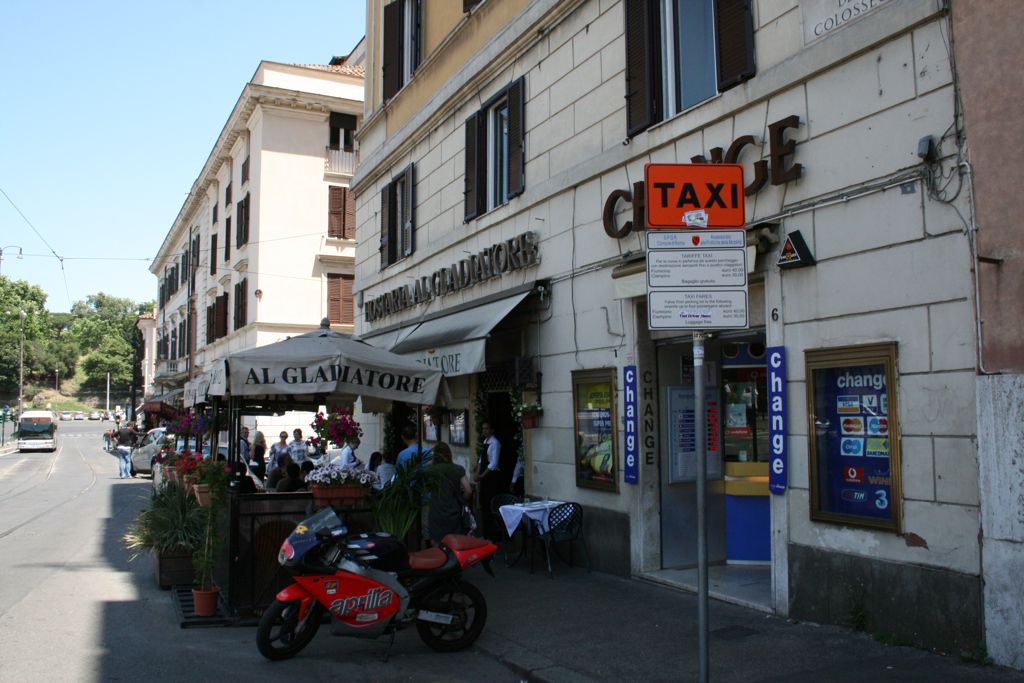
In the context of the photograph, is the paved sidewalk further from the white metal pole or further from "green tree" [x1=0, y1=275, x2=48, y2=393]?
"green tree" [x1=0, y1=275, x2=48, y2=393]

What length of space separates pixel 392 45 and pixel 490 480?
9.66 metres

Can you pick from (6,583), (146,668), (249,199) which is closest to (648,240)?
(146,668)

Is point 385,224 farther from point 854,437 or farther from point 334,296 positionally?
point 334,296

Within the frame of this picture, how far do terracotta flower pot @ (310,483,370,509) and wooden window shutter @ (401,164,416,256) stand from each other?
867 cm

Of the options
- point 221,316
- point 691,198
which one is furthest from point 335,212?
point 691,198

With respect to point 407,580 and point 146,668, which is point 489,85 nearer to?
point 407,580

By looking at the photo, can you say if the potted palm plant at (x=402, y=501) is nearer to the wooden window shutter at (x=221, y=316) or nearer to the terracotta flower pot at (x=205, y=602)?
the terracotta flower pot at (x=205, y=602)

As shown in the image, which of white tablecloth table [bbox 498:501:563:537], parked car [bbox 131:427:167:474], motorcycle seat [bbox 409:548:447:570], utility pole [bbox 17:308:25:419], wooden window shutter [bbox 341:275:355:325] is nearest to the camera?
motorcycle seat [bbox 409:548:447:570]

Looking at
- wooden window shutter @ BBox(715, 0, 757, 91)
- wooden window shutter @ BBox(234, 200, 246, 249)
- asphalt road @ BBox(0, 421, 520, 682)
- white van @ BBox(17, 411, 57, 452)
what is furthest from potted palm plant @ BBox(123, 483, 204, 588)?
white van @ BBox(17, 411, 57, 452)

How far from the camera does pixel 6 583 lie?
32.1ft

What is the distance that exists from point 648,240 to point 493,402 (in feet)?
29.9

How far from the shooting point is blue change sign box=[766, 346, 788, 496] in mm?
7367

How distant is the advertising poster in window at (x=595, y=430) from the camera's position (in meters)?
9.88

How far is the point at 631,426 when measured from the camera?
31.0 feet
